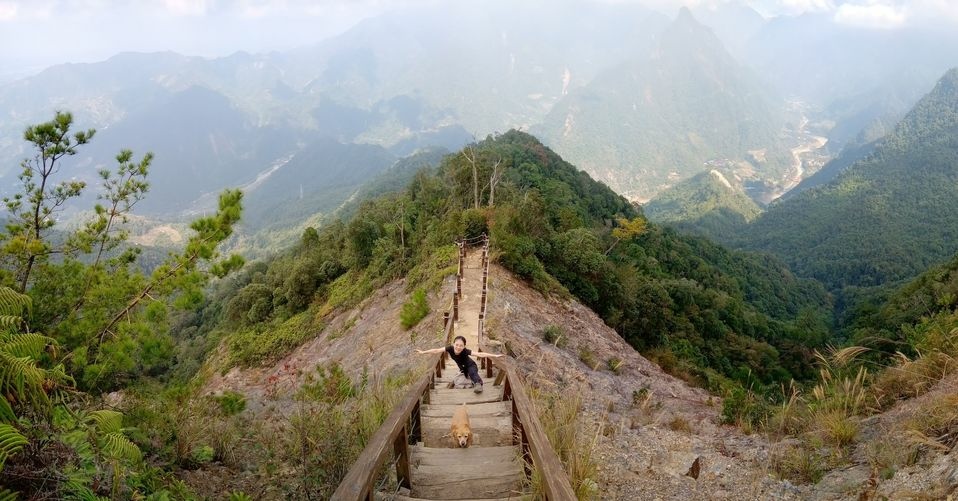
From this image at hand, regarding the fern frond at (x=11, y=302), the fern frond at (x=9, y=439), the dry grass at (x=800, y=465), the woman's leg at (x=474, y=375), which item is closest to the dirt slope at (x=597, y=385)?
the dry grass at (x=800, y=465)

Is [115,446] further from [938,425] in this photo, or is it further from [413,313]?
[413,313]

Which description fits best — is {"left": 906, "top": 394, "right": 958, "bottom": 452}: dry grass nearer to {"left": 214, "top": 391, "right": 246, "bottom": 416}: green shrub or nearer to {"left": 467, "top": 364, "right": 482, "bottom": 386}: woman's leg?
{"left": 467, "top": 364, "right": 482, "bottom": 386}: woman's leg

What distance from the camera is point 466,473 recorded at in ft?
14.3

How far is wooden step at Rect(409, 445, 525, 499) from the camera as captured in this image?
4137mm

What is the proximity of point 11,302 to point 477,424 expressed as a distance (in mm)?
4431

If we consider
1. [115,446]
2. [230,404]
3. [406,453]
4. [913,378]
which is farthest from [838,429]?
[230,404]

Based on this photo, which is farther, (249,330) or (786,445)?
(249,330)

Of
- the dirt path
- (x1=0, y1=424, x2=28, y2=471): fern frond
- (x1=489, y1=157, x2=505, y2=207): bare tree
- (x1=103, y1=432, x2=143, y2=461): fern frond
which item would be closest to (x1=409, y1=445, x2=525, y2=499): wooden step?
(x1=103, y1=432, x2=143, y2=461): fern frond

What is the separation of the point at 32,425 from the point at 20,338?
1.70ft

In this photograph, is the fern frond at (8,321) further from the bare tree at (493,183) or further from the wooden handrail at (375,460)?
the bare tree at (493,183)

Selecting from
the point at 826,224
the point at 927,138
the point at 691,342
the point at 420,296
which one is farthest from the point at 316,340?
the point at 927,138

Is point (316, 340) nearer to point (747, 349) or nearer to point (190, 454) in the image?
point (190, 454)

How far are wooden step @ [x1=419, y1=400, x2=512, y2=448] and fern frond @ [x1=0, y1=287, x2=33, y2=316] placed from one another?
12.4 ft

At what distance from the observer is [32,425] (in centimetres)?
271
